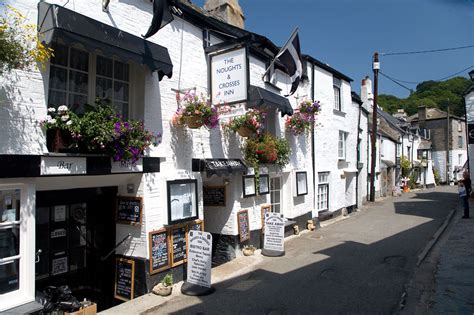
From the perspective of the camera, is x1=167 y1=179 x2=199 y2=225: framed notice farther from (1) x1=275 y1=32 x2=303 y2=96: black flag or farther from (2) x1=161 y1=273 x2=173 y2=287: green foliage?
(1) x1=275 y1=32 x2=303 y2=96: black flag

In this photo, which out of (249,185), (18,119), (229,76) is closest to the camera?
(18,119)

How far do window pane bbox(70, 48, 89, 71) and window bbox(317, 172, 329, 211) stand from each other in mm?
10244

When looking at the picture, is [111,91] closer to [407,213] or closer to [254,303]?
[254,303]

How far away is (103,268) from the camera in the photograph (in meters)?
7.10

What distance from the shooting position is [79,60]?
6.09m

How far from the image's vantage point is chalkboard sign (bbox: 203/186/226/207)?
913 centimetres

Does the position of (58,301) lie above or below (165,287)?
above

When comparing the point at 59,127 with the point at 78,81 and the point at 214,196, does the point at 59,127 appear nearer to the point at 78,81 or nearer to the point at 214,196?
the point at 78,81

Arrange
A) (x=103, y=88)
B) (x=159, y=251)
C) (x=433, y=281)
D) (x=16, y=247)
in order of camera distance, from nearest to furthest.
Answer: (x=16, y=247) → (x=103, y=88) → (x=159, y=251) → (x=433, y=281)

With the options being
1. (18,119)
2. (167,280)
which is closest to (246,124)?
(167,280)

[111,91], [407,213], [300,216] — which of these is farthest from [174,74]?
[407,213]

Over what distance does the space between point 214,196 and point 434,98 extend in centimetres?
5484

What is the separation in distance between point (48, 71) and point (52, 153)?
4.08 ft

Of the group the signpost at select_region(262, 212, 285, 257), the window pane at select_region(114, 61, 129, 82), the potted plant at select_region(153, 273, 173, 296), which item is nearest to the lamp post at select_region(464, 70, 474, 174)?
the signpost at select_region(262, 212, 285, 257)
